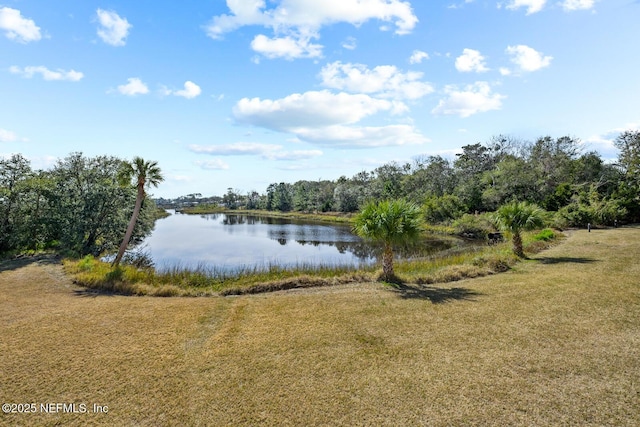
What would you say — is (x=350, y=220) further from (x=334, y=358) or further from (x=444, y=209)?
(x=444, y=209)

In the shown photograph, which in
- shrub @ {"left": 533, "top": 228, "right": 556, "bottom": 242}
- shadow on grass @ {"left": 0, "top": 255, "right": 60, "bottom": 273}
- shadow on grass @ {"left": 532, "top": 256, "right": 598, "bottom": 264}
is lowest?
shadow on grass @ {"left": 532, "top": 256, "right": 598, "bottom": 264}

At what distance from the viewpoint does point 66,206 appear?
2056 cm

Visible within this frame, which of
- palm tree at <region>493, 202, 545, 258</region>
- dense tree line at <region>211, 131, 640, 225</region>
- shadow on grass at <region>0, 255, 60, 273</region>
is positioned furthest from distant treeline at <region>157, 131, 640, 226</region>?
shadow on grass at <region>0, 255, 60, 273</region>

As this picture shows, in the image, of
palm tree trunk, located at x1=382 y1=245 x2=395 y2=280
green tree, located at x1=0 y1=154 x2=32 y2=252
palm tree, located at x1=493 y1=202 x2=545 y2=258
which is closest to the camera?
palm tree trunk, located at x1=382 y1=245 x2=395 y2=280

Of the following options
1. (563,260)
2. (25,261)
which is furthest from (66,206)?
(563,260)

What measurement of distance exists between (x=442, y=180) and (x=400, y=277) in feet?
153

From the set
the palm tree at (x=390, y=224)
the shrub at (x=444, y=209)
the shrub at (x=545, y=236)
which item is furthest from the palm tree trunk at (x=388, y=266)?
the shrub at (x=444, y=209)

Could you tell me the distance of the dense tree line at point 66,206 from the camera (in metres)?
18.9

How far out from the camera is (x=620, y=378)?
16.8ft

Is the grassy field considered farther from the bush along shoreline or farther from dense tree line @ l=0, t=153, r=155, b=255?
dense tree line @ l=0, t=153, r=155, b=255

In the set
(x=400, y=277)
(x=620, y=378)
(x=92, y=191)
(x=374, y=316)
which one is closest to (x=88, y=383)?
(x=374, y=316)

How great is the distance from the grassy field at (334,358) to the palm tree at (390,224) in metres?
2.62

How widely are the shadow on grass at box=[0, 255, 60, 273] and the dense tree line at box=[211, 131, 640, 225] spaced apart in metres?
17.3

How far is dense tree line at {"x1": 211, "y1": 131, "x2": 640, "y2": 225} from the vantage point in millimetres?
29031
